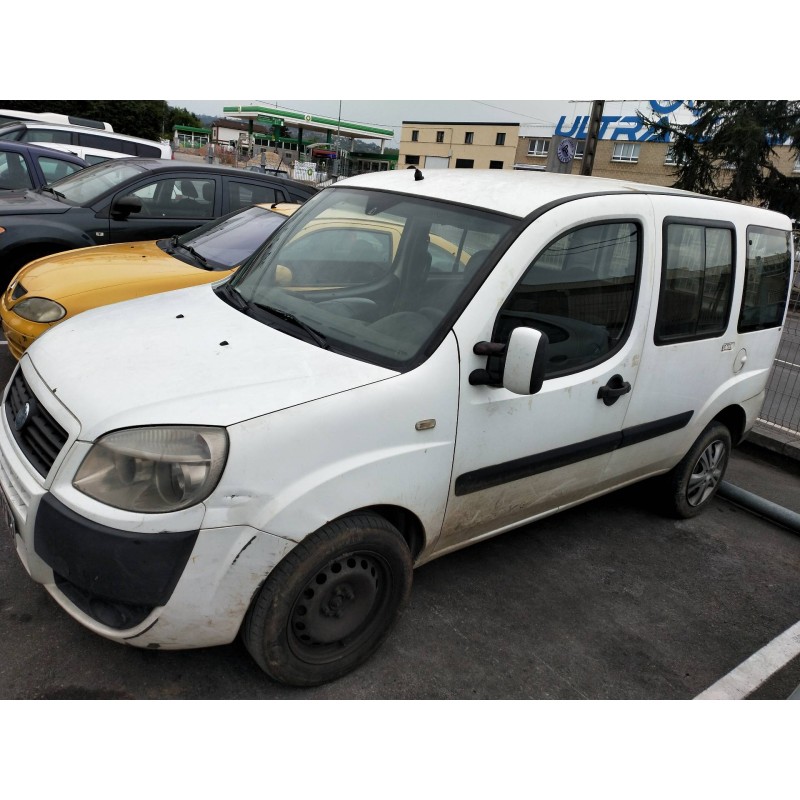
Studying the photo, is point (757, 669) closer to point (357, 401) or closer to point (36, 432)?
point (357, 401)

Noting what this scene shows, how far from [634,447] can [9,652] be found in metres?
3.00

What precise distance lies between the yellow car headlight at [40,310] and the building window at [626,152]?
162 feet

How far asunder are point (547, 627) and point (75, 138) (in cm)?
1236

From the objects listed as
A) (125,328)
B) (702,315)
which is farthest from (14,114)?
(702,315)

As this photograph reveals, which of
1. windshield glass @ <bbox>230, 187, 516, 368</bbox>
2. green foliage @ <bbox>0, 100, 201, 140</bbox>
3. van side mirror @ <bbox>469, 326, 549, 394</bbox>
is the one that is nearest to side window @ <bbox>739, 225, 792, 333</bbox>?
windshield glass @ <bbox>230, 187, 516, 368</bbox>

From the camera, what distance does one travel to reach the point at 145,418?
7.04ft

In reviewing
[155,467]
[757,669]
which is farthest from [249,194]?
[757,669]

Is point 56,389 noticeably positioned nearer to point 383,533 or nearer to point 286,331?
point 286,331

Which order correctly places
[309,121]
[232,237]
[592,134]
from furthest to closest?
[309,121] < [592,134] < [232,237]

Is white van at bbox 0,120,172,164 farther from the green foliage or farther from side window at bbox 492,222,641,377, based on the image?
the green foliage

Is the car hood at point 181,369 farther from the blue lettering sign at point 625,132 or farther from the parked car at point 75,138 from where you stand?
the blue lettering sign at point 625,132

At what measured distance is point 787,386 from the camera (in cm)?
679

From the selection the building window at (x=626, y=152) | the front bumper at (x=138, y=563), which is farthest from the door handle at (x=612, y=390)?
the building window at (x=626, y=152)

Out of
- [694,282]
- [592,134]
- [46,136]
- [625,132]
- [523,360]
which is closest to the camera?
[523,360]
